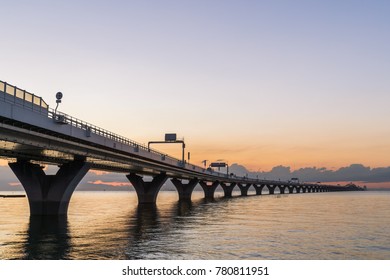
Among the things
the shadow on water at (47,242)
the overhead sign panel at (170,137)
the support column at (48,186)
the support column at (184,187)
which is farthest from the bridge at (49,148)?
the support column at (184,187)

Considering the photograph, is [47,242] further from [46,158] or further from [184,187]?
[184,187]

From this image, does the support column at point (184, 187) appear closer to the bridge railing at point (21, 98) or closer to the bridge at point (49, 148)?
the bridge at point (49, 148)

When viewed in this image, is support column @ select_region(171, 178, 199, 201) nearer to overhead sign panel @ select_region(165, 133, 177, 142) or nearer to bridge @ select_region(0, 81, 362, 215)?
overhead sign panel @ select_region(165, 133, 177, 142)

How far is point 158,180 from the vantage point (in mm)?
123062

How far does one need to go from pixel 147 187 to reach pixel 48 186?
200ft

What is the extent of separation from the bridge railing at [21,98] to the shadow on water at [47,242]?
1275cm

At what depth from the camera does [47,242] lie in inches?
1421

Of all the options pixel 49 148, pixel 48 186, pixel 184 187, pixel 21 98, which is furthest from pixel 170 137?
pixel 21 98

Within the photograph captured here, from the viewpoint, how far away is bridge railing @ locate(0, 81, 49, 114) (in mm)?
41875

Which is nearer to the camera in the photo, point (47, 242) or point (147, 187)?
point (47, 242)

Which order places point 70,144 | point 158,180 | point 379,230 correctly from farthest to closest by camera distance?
1. point 158,180
2. point 70,144
3. point 379,230
